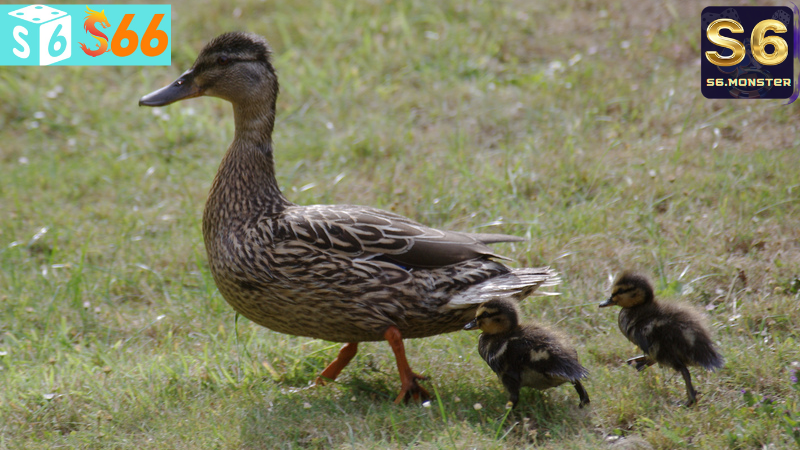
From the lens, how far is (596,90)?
669cm

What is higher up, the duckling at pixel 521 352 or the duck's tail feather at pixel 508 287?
the duck's tail feather at pixel 508 287

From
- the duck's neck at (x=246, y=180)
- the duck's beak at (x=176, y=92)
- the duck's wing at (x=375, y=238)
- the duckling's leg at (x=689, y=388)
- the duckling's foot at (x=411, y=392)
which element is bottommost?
the duckling's foot at (x=411, y=392)

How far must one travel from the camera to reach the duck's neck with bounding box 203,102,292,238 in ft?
13.5

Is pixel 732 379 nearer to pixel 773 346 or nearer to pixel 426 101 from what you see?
pixel 773 346

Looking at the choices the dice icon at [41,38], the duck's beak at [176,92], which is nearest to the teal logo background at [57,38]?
the dice icon at [41,38]

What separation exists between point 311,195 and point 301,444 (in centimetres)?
265

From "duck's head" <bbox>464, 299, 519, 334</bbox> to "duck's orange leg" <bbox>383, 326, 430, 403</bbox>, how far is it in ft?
1.29

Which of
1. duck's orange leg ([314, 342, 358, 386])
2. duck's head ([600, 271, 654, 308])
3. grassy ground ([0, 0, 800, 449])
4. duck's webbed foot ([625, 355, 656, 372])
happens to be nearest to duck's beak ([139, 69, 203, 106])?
grassy ground ([0, 0, 800, 449])

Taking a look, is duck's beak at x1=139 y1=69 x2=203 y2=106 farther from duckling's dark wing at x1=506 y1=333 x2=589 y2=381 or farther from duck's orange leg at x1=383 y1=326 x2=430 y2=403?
duckling's dark wing at x1=506 y1=333 x2=589 y2=381

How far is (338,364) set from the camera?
409 centimetres

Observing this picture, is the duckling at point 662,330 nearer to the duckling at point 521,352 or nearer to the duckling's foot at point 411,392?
the duckling at point 521,352

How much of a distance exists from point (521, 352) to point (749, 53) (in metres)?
3.97

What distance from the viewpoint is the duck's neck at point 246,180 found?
411cm

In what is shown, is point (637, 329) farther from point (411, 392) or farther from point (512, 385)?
point (411, 392)
